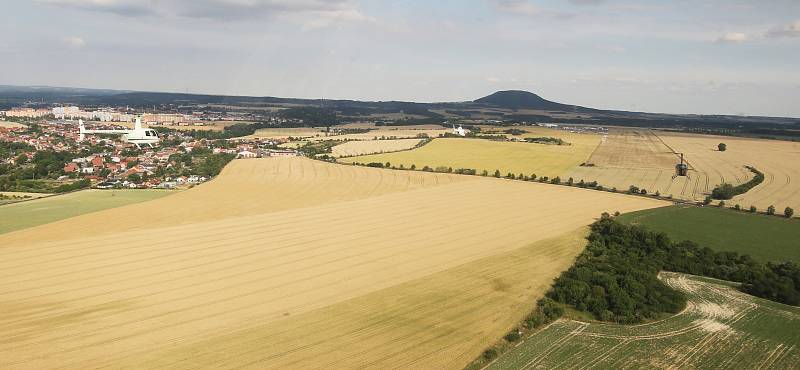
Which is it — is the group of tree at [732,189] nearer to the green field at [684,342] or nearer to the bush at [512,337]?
the green field at [684,342]

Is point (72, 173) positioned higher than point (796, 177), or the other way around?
point (796, 177)

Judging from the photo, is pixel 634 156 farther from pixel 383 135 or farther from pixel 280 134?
pixel 280 134

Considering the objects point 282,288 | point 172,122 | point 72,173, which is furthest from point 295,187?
point 172,122

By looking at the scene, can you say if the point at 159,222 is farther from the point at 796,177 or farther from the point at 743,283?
the point at 796,177

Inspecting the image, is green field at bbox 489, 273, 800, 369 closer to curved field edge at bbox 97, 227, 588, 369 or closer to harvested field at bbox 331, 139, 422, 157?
curved field edge at bbox 97, 227, 588, 369

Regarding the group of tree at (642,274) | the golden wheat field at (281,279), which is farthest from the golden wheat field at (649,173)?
the group of tree at (642,274)
